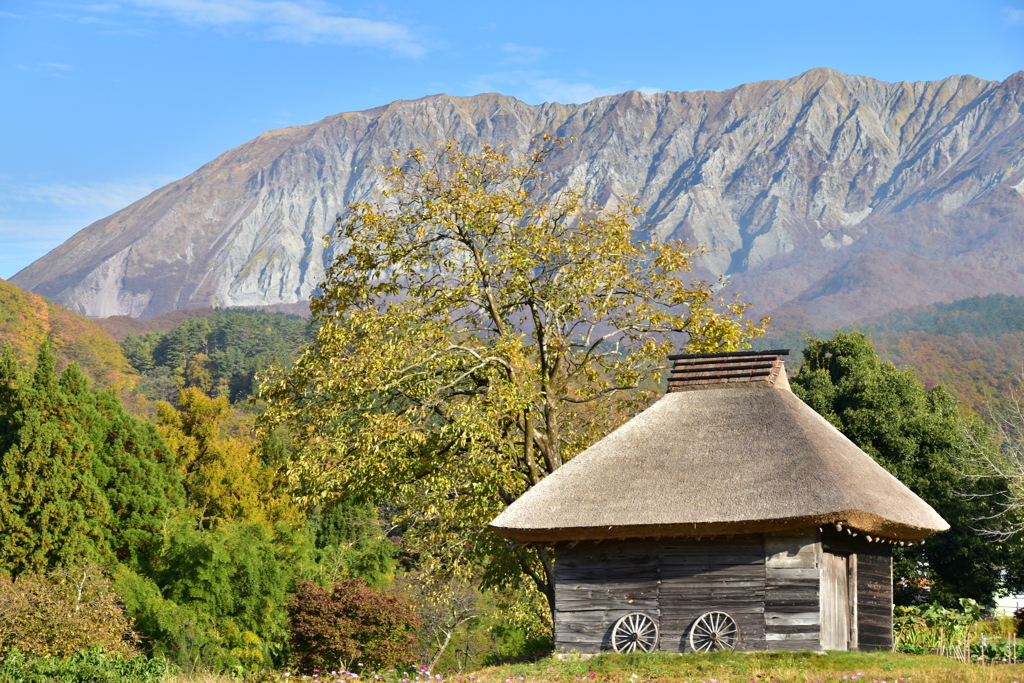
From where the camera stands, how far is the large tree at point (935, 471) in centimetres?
2642

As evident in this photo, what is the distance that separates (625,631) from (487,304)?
24.7ft

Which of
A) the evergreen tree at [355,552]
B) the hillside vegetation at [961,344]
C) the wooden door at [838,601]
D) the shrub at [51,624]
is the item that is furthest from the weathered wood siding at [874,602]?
the hillside vegetation at [961,344]

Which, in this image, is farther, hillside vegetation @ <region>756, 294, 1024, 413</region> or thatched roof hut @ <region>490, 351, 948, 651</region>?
hillside vegetation @ <region>756, 294, 1024, 413</region>

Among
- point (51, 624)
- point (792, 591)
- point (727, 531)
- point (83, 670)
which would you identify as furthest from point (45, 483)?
point (792, 591)

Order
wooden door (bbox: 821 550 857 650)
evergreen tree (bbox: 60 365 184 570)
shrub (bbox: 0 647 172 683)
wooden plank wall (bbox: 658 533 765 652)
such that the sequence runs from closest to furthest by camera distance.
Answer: wooden plank wall (bbox: 658 533 765 652) < wooden door (bbox: 821 550 857 650) < shrub (bbox: 0 647 172 683) < evergreen tree (bbox: 60 365 184 570)

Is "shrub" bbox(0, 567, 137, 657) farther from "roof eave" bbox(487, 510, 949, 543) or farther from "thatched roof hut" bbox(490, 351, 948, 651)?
"thatched roof hut" bbox(490, 351, 948, 651)

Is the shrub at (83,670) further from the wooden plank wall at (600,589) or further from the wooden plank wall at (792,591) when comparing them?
the wooden plank wall at (792,591)

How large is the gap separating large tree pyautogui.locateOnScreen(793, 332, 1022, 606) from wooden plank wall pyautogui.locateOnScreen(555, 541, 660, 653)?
12887 mm

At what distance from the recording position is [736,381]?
17.7 m

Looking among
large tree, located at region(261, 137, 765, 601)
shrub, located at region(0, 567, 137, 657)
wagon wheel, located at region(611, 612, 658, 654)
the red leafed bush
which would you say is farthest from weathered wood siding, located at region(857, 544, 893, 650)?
shrub, located at region(0, 567, 137, 657)

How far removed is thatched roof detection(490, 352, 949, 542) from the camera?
13812 mm

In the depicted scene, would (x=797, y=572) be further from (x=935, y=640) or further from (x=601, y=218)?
(x=601, y=218)

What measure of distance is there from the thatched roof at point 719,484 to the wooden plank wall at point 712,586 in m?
0.67

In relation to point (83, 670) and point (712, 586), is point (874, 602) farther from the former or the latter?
point (83, 670)
